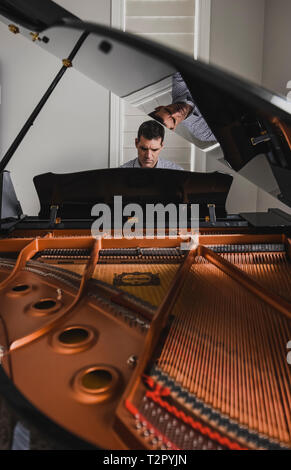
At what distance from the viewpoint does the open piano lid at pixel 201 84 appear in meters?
0.73

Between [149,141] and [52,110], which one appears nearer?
[149,141]

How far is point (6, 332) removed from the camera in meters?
1.00

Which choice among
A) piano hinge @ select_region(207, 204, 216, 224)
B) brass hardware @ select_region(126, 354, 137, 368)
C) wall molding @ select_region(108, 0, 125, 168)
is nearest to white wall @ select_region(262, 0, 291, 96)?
wall molding @ select_region(108, 0, 125, 168)

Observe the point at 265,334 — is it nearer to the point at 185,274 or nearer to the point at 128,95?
the point at 185,274

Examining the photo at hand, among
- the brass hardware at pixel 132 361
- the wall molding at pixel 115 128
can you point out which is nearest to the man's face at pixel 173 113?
the brass hardware at pixel 132 361

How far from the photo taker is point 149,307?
110cm

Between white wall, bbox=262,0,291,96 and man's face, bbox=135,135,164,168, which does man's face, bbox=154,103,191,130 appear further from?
white wall, bbox=262,0,291,96

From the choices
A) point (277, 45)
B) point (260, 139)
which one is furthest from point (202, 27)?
point (260, 139)

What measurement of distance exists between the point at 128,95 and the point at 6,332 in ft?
3.66

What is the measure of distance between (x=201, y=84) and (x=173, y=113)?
0.54m

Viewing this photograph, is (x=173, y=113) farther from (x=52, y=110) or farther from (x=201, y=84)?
(x=52, y=110)

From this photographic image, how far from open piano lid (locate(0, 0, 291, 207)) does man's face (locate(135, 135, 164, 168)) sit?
1.62m

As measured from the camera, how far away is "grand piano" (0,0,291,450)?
672mm

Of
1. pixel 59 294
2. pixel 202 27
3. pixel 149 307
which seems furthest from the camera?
pixel 202 27
